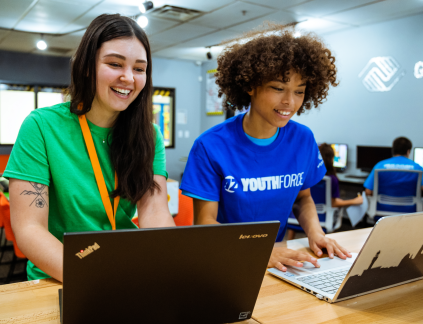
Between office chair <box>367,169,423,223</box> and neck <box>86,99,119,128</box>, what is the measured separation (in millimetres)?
3466

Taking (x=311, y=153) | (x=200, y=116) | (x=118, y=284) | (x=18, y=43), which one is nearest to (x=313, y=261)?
(x=311, y=153)

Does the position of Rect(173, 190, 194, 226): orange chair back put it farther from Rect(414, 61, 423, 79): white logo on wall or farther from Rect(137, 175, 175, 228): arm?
Rect(414, 61, 423, 79): white logo on wall

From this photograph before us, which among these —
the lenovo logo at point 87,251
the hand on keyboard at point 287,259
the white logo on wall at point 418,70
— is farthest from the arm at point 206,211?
the white logo on wall at point 418,70

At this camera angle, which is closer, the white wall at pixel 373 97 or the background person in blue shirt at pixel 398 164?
the background person in blue shirt at pixel 398 164

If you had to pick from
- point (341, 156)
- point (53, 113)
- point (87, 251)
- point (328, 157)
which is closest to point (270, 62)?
point (53, 113)

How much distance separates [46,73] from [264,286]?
7559 millimetres

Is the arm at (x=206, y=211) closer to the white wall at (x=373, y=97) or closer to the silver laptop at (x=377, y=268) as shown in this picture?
the silver laptop at (x=377, y=268)

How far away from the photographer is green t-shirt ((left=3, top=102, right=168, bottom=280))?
108cm

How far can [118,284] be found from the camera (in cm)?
66

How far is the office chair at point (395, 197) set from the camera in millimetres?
3871

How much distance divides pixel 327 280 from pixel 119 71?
865 mm

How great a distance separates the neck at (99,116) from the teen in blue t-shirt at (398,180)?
3.54m

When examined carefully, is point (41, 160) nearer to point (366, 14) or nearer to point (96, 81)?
point (96, 81)

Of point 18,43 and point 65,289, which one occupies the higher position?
point 18,43
